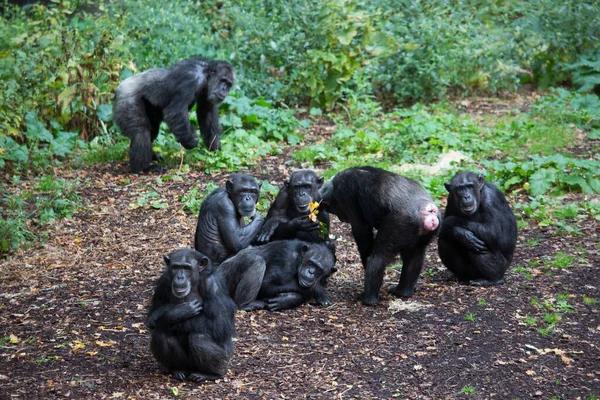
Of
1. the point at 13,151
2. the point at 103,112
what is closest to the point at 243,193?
the point at 13,151

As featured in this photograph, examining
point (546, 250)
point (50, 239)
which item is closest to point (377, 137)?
point (546, 250)

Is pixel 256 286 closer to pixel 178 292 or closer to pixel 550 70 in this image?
pixel 178 292

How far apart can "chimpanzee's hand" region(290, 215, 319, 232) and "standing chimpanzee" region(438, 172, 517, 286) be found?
4.65 ft

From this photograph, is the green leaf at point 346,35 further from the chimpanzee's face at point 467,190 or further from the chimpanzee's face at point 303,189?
the chimpanzee's face at point 467,190

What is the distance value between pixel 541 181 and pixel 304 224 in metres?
4.38

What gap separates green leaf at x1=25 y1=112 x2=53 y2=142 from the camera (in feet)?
44.0

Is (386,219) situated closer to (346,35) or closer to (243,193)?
(243,193)

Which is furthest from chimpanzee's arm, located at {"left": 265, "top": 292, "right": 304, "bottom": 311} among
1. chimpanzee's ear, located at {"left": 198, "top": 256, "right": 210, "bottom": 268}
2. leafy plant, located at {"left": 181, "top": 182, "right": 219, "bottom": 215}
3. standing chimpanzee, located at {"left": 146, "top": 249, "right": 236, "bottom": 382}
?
leafy plant, located at {"left": 181, "top": 182, "right": 219, "bottom": 215}

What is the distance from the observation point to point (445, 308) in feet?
25.4

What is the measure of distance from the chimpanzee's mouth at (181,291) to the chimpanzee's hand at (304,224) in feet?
7.97

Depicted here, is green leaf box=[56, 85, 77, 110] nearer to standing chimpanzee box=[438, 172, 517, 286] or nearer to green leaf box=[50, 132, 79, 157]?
green leaf box=[50, 132, 79, 157]

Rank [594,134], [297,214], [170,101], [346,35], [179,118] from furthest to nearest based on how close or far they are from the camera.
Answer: [346,35], [594,134], [170,101], [179,118], [297,214]

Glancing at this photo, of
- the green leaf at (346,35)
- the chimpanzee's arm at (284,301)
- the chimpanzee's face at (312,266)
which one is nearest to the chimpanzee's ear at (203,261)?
the chimpanzee's arm at (284,301)

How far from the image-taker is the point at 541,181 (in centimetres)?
1096
